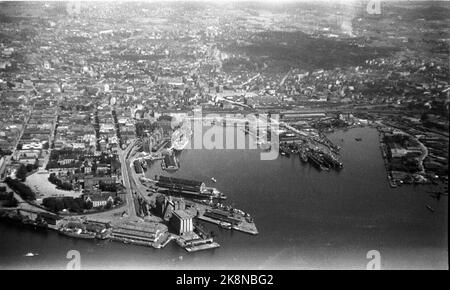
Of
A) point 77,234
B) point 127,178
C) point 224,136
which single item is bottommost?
point 77,234

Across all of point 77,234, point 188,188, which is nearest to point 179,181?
point 188,188

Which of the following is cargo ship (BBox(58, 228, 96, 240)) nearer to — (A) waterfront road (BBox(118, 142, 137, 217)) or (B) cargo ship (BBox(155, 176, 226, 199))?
(A) waterfront road (BBox(118, 142, 137, 217))

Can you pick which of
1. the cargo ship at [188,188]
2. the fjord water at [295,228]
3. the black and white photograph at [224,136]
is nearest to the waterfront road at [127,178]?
the black and white photograph at [224,136]

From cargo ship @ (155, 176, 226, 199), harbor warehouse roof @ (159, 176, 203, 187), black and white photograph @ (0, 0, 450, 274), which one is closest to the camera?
black and white photograph @ (0, 0, 450, 274)

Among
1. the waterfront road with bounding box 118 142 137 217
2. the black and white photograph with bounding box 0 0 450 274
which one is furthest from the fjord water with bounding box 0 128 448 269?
the waterfront road with bounding box 118 142 137 217

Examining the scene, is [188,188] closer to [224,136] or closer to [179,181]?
[179,181]

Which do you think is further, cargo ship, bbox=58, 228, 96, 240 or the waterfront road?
the waterfront road
